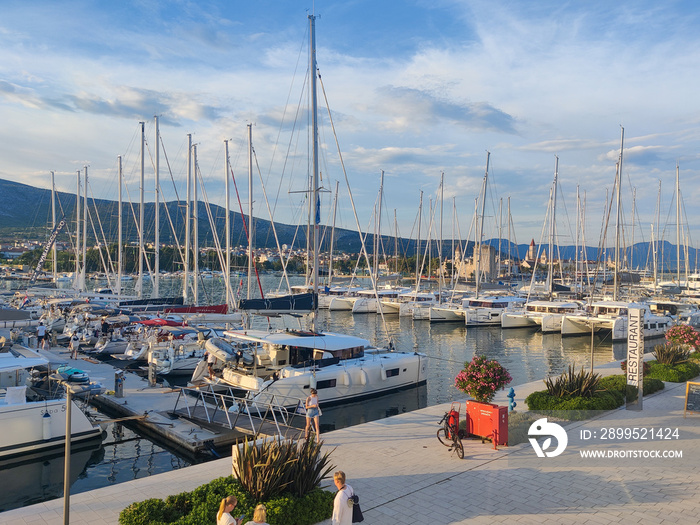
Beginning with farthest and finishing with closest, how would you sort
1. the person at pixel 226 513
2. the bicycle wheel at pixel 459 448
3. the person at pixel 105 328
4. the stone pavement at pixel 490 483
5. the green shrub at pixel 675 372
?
the person at pixel 105 328
the green shrub at pixel 675 372
the bicycle wheel at pixel 459 448
the stone pavement at pixel 490 483
the person at pixel 226 513

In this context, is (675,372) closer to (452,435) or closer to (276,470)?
(452,435)

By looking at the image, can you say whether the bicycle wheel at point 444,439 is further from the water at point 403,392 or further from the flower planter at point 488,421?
the water at point 403,392

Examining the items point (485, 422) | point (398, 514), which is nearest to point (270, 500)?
point (398, 514)

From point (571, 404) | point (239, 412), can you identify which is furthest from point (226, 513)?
point (571, 404)

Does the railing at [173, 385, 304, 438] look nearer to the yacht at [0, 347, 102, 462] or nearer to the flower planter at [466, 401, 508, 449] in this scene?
the yacht at [0, 347, 102, 462]

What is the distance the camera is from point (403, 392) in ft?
79.6

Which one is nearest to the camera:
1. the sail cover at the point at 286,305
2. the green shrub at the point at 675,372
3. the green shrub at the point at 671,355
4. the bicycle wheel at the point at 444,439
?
the bicycle wheel at the point at 444,439

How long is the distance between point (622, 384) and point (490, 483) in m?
10.3

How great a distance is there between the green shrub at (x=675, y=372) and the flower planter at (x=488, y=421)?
12.1 m

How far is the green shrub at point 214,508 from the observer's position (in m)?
8.19

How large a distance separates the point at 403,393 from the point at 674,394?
10.8 metres

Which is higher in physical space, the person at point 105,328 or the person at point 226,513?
the person at point 226,513

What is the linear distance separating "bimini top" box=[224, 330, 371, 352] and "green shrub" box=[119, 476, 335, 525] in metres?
12.5

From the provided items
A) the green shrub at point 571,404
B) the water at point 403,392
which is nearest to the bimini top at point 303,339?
the water at point 403,392
